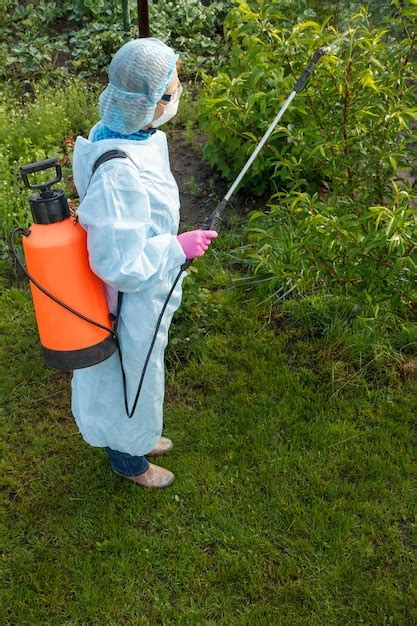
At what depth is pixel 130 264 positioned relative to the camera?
1.99 meters

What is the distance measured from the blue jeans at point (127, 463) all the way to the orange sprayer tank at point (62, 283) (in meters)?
0.67

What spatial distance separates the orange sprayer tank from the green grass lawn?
35.5 inches

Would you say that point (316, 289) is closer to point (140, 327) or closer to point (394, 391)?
point (394, 391)

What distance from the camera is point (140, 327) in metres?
2.29

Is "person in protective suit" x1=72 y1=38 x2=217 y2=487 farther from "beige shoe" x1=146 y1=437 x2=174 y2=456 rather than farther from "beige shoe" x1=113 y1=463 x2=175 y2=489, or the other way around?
"beige shoe" x1=146 y1=437 x2=174 y2=456

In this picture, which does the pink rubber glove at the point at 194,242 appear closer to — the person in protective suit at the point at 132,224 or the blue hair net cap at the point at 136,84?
the person in protective suit at the point at 132,224

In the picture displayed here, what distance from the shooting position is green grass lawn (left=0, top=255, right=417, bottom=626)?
2449mm

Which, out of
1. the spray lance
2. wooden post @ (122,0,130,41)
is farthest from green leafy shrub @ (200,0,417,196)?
wooden post @ (122,0,130,41)

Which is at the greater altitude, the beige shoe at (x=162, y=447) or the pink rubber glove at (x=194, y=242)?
the pink rubber glove at (x=194, y=242)

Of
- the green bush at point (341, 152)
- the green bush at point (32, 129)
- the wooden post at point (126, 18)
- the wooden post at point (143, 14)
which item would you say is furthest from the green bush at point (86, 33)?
the wooden post at point (143, 14)

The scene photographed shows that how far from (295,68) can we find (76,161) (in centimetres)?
165

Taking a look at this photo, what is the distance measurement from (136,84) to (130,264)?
1.78ft

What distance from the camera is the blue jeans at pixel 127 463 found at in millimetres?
2725

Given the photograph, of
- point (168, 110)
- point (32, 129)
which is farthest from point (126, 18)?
point (168, 110)
